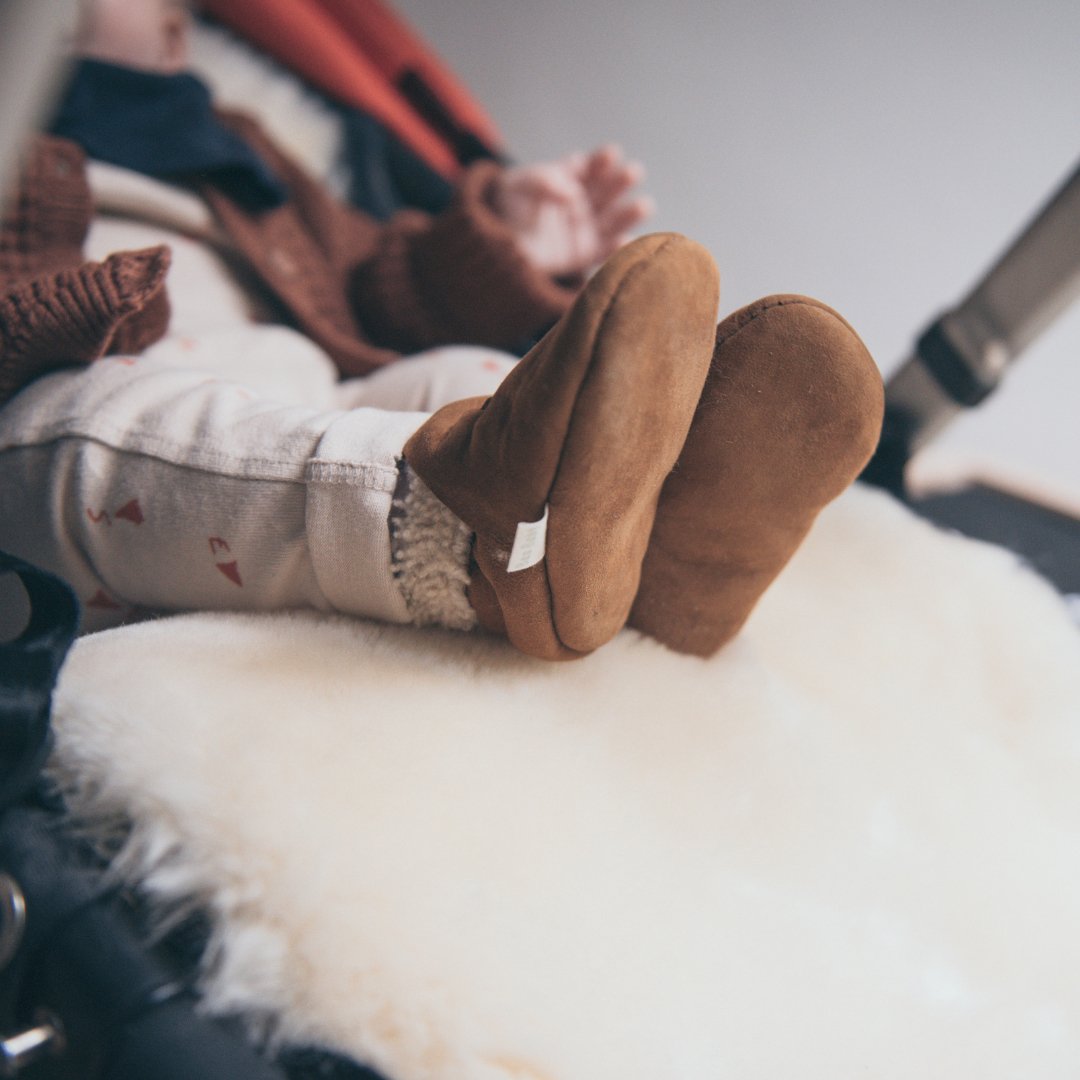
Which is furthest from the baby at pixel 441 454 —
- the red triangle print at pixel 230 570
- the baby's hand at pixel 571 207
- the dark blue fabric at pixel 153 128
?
the baby's hand at pixel 571 207

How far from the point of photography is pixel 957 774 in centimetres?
41

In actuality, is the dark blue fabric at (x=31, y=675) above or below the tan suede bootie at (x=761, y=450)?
below

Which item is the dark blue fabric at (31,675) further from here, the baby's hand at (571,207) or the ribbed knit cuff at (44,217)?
the baby's hand at (571,207)

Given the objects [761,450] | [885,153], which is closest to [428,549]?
[761,450]

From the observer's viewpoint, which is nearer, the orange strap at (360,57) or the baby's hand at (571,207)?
the baby's hand at (571,207)

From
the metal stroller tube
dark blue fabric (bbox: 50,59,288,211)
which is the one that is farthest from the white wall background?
dark blue fabric (bbox: 50,59,288,211)

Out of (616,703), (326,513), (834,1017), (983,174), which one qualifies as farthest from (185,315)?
(983,174)

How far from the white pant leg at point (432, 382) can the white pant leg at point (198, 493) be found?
86 millimetres

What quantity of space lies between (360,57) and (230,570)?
0.92 metres

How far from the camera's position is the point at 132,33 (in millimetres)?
640

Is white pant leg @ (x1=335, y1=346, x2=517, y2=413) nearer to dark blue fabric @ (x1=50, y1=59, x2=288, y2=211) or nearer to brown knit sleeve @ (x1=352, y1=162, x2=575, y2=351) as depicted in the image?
brown knit sleeve @ (x1=352, y1=162, x2=575, y2=351)

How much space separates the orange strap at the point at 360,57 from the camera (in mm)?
857

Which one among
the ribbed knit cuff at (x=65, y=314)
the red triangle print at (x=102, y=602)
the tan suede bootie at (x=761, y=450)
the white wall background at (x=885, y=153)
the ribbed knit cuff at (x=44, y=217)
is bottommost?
the red triangle print at (x=102, y=602)

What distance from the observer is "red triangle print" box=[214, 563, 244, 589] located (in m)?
0.35
